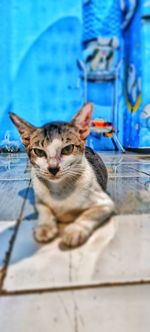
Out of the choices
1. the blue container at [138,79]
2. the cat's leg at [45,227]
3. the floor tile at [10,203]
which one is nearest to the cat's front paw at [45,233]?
the cat's leg at [45,227]

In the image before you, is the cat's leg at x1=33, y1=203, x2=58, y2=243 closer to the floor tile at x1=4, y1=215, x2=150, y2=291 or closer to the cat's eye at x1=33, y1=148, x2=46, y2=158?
the floor tile at x1=4, y1=215, x2=150, y2=291

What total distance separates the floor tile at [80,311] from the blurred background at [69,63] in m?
5.11

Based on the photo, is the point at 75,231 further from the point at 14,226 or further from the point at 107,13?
the point at 107,13

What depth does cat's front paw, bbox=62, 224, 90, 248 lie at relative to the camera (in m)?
0.76

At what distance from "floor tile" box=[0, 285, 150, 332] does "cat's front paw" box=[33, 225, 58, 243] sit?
0.44 ft

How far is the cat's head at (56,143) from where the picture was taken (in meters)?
0.85

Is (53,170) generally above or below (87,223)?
above

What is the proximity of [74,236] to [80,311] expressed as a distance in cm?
17

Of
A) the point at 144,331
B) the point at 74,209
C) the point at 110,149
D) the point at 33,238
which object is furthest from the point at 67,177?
the point at 110,149

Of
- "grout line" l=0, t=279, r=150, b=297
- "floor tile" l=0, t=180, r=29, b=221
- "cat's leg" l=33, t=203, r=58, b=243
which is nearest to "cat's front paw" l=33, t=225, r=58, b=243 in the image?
"cat's leg" l=33, t=203, r=58, b=243

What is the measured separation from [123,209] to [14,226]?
361mm

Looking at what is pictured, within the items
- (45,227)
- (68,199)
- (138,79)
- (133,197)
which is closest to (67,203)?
(68,199)

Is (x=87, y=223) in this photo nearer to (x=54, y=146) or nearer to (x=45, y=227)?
(x=45, y=227)

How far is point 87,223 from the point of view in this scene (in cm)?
82
